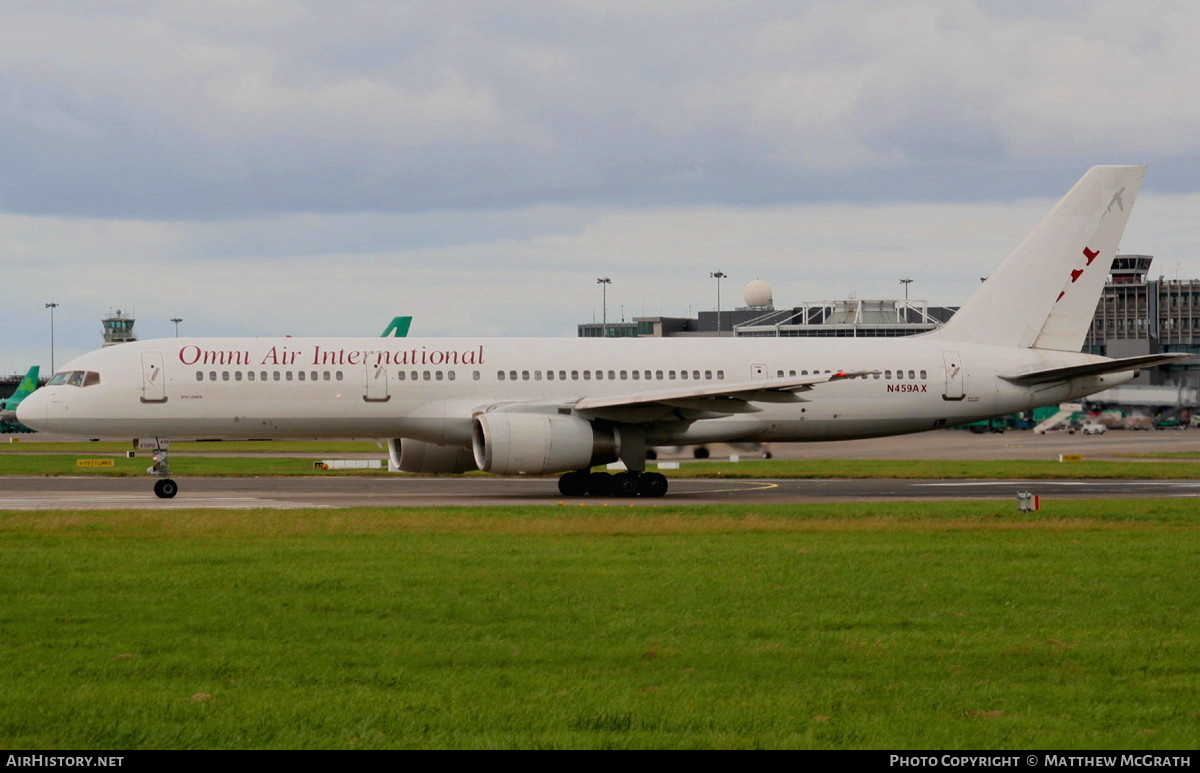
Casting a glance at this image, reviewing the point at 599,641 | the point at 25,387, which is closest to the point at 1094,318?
the point at 25,387

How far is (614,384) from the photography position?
36.3 metres

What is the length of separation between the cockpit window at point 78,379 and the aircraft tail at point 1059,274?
23.7 metres

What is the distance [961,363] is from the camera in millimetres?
38312

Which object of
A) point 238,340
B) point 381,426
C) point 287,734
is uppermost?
point 238,340

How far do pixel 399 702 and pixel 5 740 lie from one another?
2.65 metres

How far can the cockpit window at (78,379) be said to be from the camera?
3378 cm

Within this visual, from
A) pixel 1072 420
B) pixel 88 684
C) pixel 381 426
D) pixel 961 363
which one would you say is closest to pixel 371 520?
pixel 381 426

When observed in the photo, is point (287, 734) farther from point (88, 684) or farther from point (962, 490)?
point (962, 490)

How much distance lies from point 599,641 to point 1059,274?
30.3 m

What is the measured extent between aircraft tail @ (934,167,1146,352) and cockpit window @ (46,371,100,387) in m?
23.7

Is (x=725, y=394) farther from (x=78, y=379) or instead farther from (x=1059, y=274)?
(x=78, y=379)

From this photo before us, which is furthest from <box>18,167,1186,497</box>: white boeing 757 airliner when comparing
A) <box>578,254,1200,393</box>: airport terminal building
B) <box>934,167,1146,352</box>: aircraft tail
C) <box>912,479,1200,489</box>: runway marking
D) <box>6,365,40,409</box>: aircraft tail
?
<box>578,254,1200,393</box>: airport terminal building

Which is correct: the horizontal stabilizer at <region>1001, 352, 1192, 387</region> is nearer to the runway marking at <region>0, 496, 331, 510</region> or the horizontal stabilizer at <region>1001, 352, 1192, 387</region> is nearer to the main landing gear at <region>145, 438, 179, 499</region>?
the runway marking at <region>0, 496, 331, 510</region>

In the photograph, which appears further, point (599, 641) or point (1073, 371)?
point (1073, 371)
